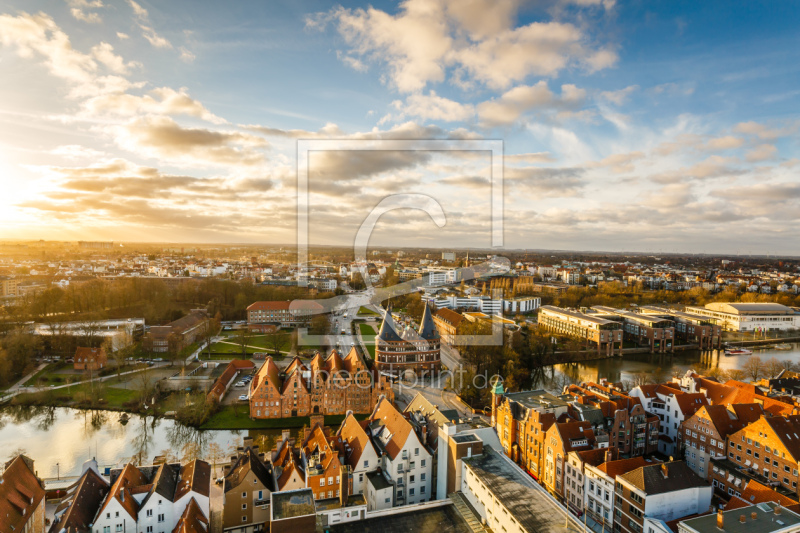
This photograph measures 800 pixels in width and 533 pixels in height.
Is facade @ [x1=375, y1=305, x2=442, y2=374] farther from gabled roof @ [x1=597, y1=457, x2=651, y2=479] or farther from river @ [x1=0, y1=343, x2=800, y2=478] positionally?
gabled roof @ [x1=597, y1=457, x2=651, y2=479]

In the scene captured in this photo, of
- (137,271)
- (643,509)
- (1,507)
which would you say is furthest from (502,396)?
(137,271)

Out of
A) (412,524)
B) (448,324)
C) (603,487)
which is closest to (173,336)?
(448,324)

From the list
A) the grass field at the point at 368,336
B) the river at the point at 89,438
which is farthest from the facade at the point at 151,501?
the grass field at the point at 368,336

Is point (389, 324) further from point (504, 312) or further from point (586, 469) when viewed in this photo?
point (504, 312)

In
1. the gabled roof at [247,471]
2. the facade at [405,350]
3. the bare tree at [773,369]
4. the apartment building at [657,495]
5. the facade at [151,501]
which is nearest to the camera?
the facade at [151,501]

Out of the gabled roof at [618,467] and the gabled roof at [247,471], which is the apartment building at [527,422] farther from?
the gabled roof at [247,471]
